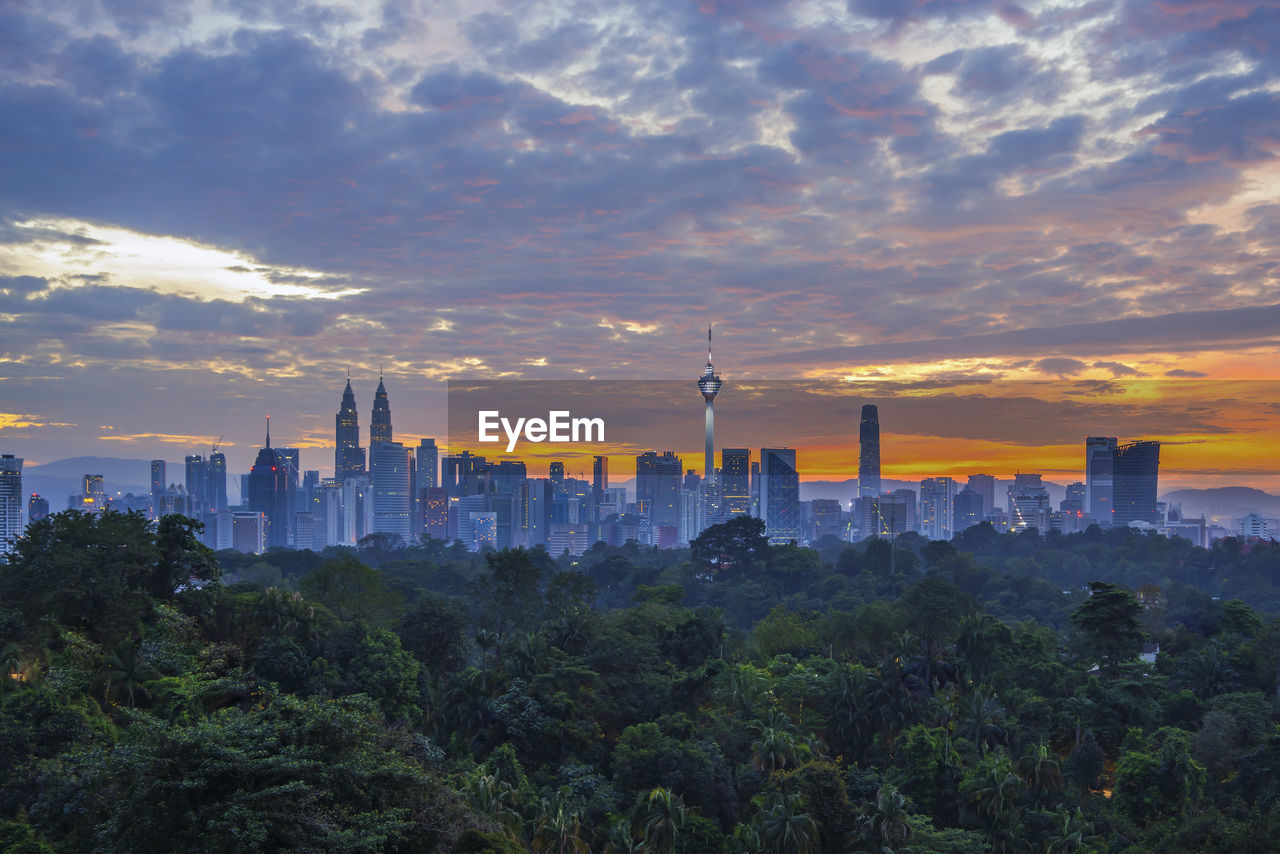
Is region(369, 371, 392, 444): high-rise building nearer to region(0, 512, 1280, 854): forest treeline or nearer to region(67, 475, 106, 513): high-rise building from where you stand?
region(67, 475, 106, 513): high-rise building

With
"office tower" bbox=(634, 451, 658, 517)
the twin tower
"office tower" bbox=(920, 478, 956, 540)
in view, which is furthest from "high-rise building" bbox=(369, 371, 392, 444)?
"office tower" bbox=(920, 478, 956, 540)

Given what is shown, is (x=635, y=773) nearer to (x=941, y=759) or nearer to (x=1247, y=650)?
(x=941, y=759)

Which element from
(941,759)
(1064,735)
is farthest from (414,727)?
(1064,735)

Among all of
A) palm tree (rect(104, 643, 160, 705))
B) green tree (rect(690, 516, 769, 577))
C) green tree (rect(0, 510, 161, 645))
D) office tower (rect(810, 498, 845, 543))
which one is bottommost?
office tower (rect(810, 498, 845, 543))

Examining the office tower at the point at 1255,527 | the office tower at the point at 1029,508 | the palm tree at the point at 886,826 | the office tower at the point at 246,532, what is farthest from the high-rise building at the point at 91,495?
the office tower at the point at 1255,527

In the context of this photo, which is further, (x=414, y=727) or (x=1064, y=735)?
(x=1064, y=735)

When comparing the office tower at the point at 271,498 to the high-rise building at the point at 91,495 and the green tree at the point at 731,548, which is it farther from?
the green tree at the point at 731,548

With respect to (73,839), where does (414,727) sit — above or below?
below
